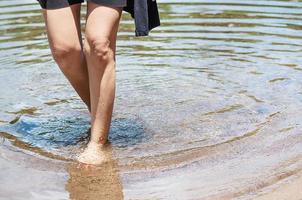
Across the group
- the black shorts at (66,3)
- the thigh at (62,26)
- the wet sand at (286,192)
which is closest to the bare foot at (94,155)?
the thigh at (62,26)

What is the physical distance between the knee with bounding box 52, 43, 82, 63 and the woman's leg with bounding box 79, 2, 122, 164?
0.15m

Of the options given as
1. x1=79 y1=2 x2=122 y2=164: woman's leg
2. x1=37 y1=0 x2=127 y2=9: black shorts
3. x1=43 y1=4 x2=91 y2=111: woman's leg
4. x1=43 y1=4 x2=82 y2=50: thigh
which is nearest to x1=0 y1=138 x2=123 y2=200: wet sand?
x1=79 y1=2 x2=122 y2=164: woman's leg

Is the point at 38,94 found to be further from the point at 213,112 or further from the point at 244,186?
the point at 244,186

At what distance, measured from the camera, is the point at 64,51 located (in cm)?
419

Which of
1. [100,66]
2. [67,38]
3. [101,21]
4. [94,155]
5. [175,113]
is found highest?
[101,21]

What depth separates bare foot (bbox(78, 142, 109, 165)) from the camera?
4082 mm

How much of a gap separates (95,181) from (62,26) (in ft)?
3.23

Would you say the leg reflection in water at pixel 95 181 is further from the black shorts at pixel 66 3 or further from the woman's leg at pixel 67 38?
the black shorts at pixel 66 3

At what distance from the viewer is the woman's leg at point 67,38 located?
412 cm

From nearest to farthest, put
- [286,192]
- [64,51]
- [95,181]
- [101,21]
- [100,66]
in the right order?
[286,192], [95,181], [101,21], [100,66], [64,51]

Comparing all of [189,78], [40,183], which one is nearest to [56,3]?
[40,183]

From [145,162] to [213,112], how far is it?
1021 millimetres

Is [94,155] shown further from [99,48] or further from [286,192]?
[286,192]

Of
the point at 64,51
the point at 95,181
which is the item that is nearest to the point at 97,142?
the point at 95,181
